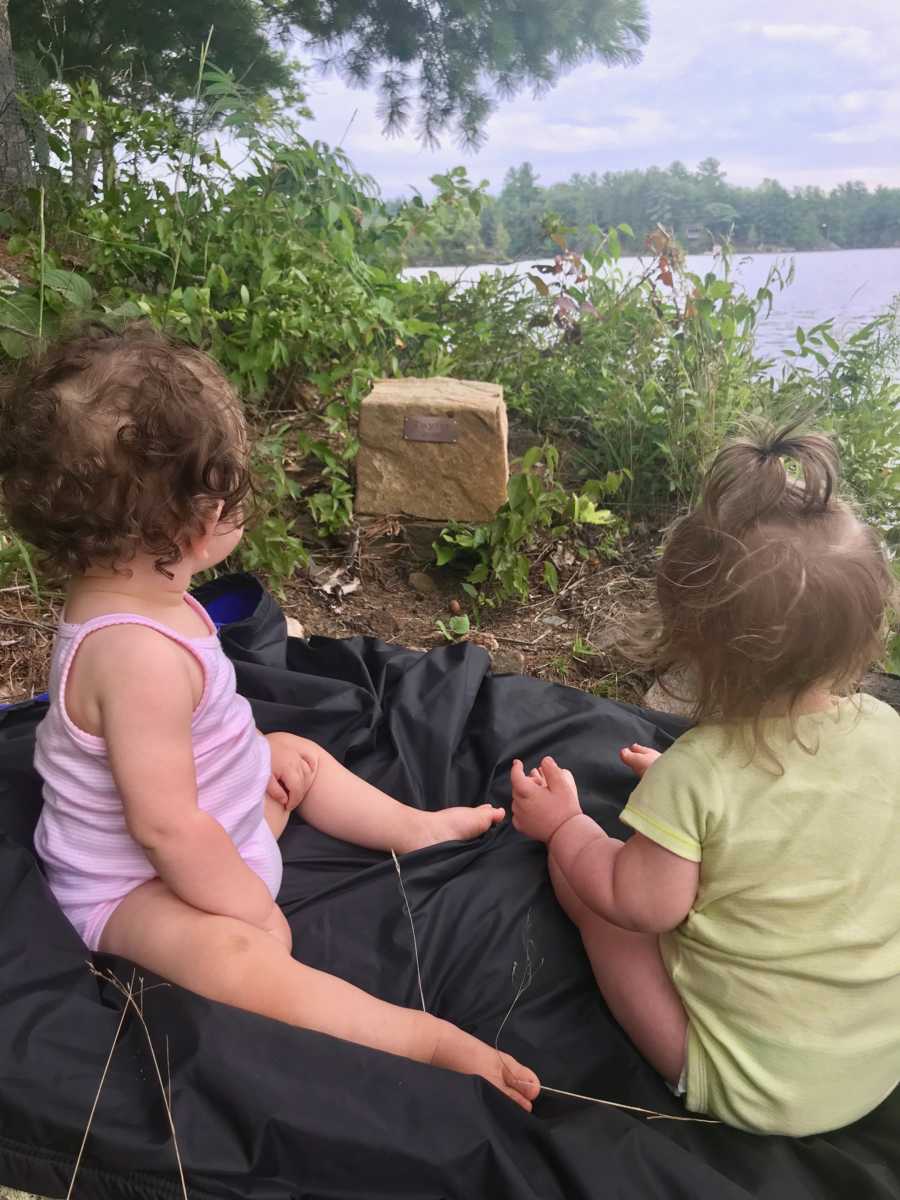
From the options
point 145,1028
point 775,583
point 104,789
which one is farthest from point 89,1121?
point 775,583

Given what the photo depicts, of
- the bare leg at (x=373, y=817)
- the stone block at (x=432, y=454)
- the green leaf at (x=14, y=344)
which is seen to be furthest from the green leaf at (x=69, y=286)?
the bare leg at (x=373, y=817)

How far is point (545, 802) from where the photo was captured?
1601 millimetres

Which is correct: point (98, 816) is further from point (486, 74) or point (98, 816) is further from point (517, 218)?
point (486, 74)

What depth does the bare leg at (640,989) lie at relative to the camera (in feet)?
4.43

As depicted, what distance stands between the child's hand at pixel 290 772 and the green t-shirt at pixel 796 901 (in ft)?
2.57

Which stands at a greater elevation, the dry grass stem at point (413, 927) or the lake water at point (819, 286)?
the lake water at point (819, 286)

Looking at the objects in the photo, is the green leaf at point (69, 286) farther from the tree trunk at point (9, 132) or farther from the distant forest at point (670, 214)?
the distant forest at point (670, 214)

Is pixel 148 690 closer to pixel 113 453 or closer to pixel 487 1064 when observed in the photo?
pixel 113 453

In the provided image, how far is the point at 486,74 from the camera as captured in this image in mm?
4340

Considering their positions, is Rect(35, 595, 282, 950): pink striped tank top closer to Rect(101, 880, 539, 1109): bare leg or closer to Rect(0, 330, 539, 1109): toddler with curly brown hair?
Rect(0, 330, 539, 1109): toddler with curly brown hair

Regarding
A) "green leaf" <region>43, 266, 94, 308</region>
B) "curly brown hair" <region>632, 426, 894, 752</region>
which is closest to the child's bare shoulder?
"curly brown hair" <region>632, 426, 894, 752</region>

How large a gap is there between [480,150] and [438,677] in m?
3.01

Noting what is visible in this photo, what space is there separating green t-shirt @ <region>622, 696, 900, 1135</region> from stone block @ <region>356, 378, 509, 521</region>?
1998mm

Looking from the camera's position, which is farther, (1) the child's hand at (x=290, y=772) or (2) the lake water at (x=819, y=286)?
(2) the lake water at (x=819, y=286)
